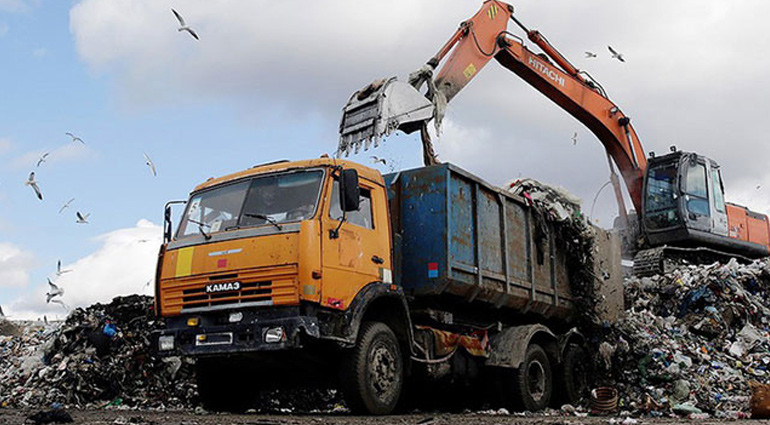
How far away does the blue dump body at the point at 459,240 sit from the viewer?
757 cm

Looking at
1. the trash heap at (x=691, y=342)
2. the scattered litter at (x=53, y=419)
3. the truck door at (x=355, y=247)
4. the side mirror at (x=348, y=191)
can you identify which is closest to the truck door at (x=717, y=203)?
the trash heap at (x=691, y=342)

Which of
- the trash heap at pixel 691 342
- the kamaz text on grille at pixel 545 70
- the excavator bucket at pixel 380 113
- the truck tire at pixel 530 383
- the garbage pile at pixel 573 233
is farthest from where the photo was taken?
the kamaz text on grille at pixel 545 70

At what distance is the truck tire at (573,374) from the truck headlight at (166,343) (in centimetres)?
507

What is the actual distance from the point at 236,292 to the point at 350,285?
3.18 ft

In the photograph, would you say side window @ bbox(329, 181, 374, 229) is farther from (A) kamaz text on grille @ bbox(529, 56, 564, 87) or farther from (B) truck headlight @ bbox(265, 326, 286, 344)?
(A) kamaz text on grille @ bbox(529, 56, 564, 87)

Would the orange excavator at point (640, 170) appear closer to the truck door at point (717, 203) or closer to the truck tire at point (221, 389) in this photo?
the truck door at point (717, 203)

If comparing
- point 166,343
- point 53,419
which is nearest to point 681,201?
point 166,343

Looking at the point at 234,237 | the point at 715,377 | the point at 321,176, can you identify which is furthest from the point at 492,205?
the point at 715,377

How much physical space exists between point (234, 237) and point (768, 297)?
1049 centimetres

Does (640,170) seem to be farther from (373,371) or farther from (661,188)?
(373,371)

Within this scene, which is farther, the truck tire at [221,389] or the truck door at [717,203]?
the truck door at [717,203]

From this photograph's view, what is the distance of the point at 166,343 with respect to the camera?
649 centimetres

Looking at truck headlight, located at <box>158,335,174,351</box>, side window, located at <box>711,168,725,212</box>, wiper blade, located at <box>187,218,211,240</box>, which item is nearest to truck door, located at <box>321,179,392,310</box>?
wiper blade, located at <box>187,218,211,240</box>

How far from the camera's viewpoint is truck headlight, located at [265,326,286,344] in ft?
19.4
